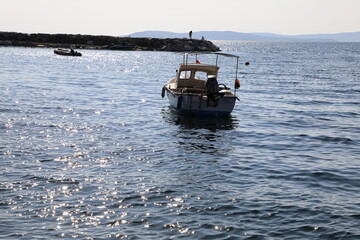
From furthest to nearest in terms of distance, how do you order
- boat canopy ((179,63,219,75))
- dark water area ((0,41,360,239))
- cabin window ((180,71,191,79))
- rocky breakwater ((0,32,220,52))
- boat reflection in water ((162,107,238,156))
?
1. rocky breakwater ((0,32,220,52))
2. cabin window ((180,71,191,79))
3. boat canopy ((179,63,219,75))
4. boat reflection in water ((162,107,238,156))
5. dark water area ((0,41,360,239))

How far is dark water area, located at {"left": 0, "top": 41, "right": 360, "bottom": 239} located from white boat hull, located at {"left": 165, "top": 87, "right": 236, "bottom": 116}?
69 cm

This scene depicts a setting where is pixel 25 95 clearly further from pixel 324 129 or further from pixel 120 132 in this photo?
pixel 324 129

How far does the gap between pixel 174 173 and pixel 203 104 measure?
42.0 ft

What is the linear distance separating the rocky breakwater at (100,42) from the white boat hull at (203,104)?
11590 centimetres

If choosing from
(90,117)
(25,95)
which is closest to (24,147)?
(90,117)

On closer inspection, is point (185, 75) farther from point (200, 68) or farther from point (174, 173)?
point (174, 173)

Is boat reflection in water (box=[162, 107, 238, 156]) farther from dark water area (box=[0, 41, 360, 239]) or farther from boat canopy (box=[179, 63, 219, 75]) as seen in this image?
boat canopy (box=[179, 63, 219, 75])

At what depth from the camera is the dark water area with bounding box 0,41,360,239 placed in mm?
12171

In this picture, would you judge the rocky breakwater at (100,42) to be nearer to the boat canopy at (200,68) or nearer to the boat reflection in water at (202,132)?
the boat canopy at (200,68)

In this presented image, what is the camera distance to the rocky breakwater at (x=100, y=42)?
148 m

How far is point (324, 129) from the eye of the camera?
26.9m

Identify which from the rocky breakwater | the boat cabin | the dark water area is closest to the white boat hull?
the dark water area

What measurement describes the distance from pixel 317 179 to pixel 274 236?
5894 mm

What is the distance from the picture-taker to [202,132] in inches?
1011
